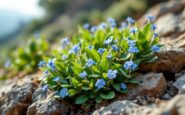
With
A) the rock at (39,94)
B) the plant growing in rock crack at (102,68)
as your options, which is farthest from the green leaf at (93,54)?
the rock at (39,94)

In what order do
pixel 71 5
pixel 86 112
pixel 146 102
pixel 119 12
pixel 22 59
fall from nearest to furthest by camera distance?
pixel 146 102
pixel 86 112
pixel 22 59
pixel 119 12
pixel 71 5

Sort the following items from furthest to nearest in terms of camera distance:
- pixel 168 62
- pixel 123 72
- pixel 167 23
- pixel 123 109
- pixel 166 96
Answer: pixel 167 23 → pixel 168 62 → pixel 123 72 → pixel 166 96 → pixel 123 109

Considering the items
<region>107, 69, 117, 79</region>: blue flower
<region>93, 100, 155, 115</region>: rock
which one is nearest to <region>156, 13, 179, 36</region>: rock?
<region>107, 69, 117, 79</region>: blue flower

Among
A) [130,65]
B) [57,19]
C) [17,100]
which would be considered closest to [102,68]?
[130,65]

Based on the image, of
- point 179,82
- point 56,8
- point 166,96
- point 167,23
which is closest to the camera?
point 166,96

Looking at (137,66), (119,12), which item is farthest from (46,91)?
(119,12)

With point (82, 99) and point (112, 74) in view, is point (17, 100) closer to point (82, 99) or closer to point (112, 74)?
point (82, 99)

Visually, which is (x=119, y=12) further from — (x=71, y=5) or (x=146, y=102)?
(x=71, y=5)
